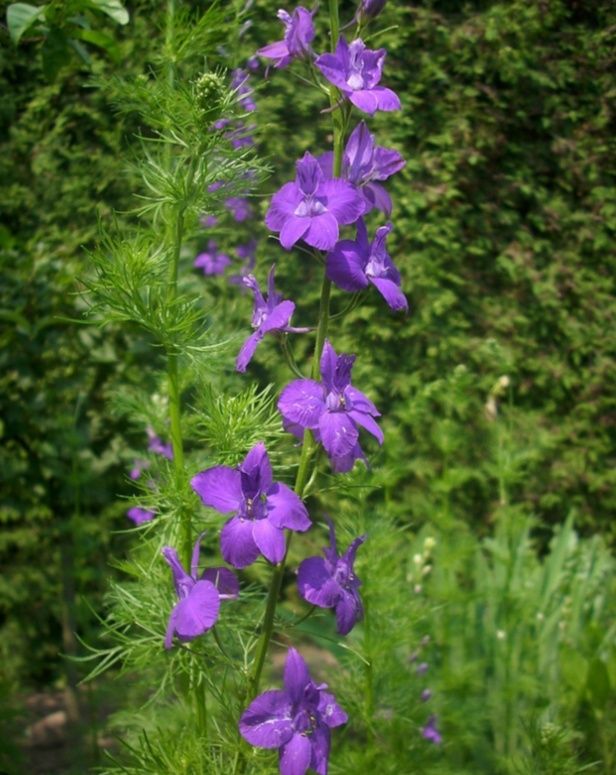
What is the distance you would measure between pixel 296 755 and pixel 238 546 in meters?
0.31

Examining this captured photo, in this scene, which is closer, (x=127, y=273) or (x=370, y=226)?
(x=127, y=273)

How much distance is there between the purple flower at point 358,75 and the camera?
4.23ft

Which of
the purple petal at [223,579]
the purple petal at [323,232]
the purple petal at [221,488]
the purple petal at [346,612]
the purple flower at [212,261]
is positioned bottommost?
the purple flower at [212,261]

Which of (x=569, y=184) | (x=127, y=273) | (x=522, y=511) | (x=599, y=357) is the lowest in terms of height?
(x=522, y=511)

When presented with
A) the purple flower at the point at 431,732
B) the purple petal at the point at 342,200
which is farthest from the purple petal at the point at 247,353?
the purple flower at the point at 431,732

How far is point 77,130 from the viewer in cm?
358

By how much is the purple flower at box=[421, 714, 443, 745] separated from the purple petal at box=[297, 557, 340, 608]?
3.66 ft

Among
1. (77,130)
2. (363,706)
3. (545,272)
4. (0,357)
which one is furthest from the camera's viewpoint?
(545,272)

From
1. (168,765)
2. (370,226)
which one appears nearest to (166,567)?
(168,765)

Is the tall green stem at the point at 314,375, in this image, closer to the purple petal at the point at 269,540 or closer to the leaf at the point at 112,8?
the purple petal at the point at 269,540

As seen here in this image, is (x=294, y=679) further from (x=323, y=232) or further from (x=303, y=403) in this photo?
(x=323, y=232)

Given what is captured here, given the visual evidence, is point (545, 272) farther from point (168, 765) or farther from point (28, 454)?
point (168, 765)

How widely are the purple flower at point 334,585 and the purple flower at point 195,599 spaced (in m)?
0.12

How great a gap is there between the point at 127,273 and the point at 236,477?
41 centimetres
